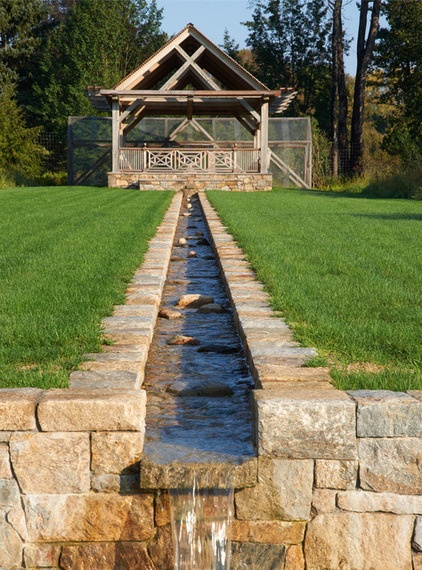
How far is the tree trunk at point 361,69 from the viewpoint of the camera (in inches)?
1083

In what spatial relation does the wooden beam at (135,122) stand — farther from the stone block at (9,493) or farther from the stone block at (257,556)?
the stone block at (257,556)

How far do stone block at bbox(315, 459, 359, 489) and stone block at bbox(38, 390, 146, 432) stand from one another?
0.80 metres

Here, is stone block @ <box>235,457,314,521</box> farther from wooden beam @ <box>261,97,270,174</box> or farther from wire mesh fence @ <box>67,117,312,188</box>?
wire mesh fence @ <box>67,117,312,188</box>

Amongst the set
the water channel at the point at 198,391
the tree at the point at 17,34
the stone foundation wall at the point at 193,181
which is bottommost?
the water channel at the point at 198,391

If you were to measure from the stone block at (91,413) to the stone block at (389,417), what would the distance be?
0.95 m

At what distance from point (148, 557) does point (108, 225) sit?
24.9 feet

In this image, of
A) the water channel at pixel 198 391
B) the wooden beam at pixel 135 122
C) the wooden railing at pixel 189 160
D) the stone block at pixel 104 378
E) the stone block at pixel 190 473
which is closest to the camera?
the stone block at pixel 190 473

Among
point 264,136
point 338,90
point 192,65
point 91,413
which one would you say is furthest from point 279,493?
point 338,90

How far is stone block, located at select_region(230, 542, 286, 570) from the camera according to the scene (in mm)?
3328

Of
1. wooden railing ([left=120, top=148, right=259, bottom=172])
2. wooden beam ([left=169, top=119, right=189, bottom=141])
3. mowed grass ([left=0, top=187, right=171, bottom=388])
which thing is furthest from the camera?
wooden beam ([left=169, top=119, right=189, bottom=141])

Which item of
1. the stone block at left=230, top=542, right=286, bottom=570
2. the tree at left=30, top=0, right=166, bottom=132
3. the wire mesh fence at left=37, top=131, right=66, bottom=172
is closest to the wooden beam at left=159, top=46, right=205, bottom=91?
the wire mesh fence at left=37, top=131, right=66, bottom=172

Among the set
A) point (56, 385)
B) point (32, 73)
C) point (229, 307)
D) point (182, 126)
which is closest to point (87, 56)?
point (32, 73)

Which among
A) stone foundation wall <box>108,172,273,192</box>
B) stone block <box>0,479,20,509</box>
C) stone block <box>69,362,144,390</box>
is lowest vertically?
stone block <box>0,479,20,509</box>

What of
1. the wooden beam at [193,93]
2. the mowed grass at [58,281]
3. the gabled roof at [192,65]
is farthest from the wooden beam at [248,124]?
the mowed grass at [58,281]
